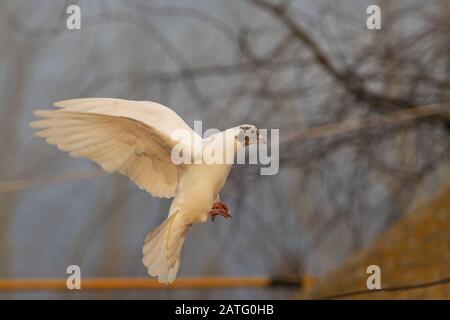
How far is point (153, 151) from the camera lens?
30cm

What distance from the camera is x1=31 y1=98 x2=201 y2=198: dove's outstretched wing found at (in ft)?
0.87

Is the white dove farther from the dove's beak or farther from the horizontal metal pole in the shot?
the horizontal metal pole

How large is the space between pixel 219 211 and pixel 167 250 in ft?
0.08

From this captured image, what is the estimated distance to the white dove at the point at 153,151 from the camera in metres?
0.25

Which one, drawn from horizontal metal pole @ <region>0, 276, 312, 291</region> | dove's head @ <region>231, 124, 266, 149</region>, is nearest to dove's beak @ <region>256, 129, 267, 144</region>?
dove's head @ <region>231, 124, 266, 149</region>

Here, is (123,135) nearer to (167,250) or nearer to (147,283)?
(167,250)

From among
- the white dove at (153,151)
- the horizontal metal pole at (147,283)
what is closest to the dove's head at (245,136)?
the white dove at (153,151)

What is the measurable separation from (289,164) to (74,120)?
811 mm

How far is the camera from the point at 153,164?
306 millimetres

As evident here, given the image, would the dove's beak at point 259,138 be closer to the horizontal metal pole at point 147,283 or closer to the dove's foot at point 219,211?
the dove's foot at point 219,211

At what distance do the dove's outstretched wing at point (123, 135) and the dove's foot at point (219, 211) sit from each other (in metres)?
0.02

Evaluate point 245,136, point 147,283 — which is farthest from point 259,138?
point 147,283

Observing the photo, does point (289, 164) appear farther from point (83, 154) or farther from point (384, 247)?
point (83, 154)
